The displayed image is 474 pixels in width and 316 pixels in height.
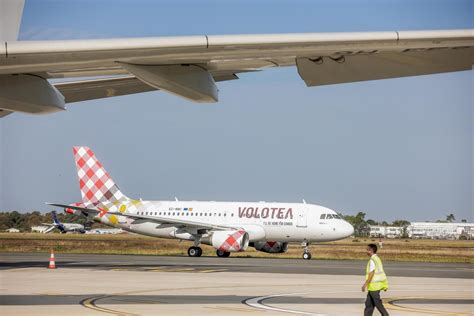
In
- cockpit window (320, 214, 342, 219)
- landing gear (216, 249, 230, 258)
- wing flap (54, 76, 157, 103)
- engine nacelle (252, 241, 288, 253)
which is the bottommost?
landing gear (216, 249, 230, 258)

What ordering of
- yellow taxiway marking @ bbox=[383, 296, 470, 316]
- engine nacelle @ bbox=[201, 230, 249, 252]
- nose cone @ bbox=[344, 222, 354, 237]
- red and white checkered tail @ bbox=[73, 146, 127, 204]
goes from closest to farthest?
yellow taxiway marking @ bbox=[383, 296, 470, 316]
engine nacelle @ bbox=[201, 230, 249, 252]
nose cone @ bbox=[344, 222, 354, 237]
red and white checkered tail @ bbox=[73, 146, 127, 204]

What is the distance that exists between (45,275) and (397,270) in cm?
1223

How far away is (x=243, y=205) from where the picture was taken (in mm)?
41812

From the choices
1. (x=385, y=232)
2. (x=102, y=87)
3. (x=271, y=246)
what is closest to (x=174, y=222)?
(x=271, y=246)

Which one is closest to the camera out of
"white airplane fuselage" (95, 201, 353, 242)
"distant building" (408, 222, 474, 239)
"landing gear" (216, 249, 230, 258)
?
"white airplane fuselage" (95, 201, 353, 242)

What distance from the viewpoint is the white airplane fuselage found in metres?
39.9

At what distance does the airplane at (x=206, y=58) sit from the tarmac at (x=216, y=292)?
21.5 ft

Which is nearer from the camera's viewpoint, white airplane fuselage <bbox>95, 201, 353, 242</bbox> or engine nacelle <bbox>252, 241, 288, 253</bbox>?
white airplane fuselage <bbox>95, 201, 353, 242</bbox>

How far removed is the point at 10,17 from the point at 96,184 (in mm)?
36592

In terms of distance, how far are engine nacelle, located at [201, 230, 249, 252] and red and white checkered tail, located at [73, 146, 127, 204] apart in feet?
23.6

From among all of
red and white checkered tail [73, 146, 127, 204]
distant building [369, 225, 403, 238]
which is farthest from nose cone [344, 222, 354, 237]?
distant building [369, 225, 403, 238]

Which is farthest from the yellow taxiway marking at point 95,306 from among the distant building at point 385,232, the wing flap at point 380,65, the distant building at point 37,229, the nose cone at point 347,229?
the distant building at point 385,232

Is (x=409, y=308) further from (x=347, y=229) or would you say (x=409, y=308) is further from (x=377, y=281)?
(x=347, y=229)

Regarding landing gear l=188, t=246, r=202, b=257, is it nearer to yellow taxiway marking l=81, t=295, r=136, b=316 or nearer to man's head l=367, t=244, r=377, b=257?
yellow taxiway marking l=81, t=295, r=136, b=316
